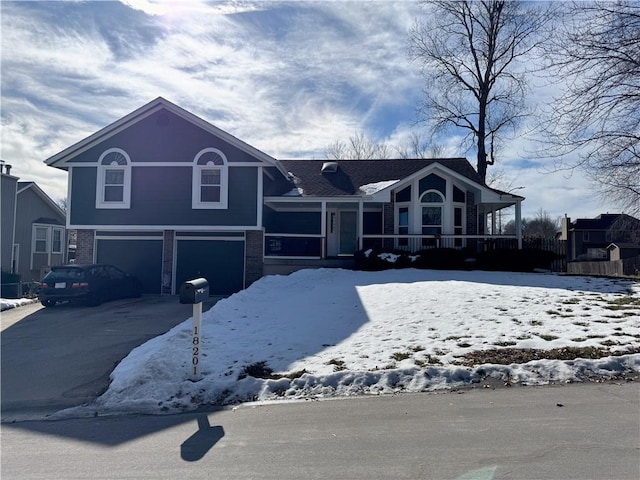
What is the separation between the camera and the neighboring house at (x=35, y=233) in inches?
1114

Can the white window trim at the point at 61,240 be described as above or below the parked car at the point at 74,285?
above

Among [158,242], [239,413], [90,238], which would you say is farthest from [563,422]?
[90,238]

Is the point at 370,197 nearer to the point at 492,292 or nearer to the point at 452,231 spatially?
the point at 452,231

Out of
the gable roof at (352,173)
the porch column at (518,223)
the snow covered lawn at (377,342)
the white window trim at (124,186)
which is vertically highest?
the gable roof at (352,173)

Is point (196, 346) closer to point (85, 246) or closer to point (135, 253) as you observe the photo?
point (135, 253)

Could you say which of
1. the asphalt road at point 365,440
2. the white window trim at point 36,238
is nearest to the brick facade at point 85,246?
the white window trim at point 36,238

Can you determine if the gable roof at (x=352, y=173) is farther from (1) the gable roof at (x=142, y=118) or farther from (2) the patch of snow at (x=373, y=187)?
(1) the gable roof at (x=142, y=118)

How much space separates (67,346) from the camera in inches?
389

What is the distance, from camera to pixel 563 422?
5074 millimetres

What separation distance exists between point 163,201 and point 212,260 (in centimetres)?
301

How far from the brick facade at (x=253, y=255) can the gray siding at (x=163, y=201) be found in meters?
0.54

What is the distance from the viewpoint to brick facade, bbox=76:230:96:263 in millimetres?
18953

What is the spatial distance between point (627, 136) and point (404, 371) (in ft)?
35.1

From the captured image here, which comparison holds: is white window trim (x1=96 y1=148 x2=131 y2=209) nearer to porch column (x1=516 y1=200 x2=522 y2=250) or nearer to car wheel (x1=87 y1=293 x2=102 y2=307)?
car wheel (x1=87 y1=293 x2=102 y2=307)
